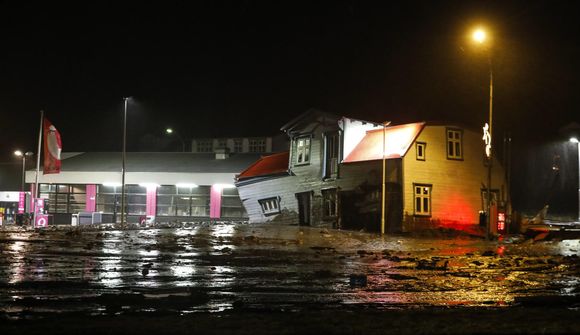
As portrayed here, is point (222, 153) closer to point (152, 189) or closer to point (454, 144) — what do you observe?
point (152, 189)

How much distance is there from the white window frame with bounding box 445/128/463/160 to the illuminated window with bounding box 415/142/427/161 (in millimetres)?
1672

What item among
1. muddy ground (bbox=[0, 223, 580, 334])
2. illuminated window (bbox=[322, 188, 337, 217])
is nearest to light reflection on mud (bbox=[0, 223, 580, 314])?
muddy ground (bbox=[0, 223, 580, 334])

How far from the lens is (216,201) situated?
59062 millimetres

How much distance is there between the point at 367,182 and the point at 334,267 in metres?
22.2

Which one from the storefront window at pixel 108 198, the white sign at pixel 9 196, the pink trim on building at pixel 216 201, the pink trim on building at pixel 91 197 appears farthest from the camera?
the white sign at pixel 9 196

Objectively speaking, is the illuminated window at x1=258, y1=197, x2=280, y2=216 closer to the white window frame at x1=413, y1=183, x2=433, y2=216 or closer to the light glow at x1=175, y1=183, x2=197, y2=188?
the white window frame at x1=413, y1=183, x2=433, y2=216

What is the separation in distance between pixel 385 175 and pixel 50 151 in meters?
20.3

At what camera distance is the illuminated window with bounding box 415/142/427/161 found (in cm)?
3588

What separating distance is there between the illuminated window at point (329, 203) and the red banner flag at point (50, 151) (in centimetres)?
1669

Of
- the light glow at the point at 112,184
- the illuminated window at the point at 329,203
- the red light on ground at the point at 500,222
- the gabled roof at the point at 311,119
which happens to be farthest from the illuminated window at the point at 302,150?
the light glow at the point at 112,184

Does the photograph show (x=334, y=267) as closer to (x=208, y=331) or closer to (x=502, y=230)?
(x=208, y=331)

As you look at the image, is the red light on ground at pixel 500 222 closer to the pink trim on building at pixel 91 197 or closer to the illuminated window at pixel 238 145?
the pink trim on building at pixel 91 197

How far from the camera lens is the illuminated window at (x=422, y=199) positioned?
117 feet

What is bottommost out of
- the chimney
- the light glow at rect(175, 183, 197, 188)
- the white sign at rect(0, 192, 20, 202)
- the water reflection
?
the water reflection
